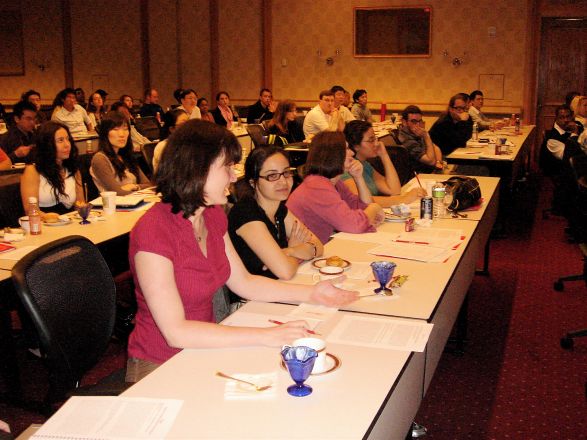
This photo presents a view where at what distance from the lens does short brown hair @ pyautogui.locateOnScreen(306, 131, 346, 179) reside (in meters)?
3.72

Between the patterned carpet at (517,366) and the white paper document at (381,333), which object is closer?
the white paper document at (381,333)

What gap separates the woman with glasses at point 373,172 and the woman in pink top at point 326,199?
22.5 inches

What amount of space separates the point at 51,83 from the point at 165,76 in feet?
8.51

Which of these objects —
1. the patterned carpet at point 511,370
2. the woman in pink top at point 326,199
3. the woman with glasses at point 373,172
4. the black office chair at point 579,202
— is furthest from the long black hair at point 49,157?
the black office chair at point 579,202

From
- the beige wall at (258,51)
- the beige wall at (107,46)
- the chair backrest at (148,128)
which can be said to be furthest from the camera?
the beige wall at (107,46)

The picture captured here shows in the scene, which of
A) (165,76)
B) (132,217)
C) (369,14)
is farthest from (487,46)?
(132,217)

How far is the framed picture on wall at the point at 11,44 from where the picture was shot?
14.6 m

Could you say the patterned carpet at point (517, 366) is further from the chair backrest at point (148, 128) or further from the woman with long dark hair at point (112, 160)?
the chair backrest at point (148, 128)

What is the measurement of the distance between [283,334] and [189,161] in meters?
0.62

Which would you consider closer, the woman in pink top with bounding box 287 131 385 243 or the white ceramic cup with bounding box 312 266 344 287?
the white ceramic cup with bounding box 312 266 344 287

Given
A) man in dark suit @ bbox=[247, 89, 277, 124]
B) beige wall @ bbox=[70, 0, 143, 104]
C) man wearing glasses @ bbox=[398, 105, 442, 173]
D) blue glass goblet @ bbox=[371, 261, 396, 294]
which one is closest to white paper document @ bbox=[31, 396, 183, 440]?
blue glass goblet @ bbox=[371, 261, 396, 294]

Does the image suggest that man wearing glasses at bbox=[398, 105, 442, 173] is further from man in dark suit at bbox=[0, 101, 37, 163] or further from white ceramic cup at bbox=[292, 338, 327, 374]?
white ceramic cup at bbox=[292, 338, 327, 374]

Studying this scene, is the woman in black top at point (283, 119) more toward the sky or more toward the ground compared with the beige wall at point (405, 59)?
more toward the ground

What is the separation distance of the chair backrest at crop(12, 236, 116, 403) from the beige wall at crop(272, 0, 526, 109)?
11031mm
